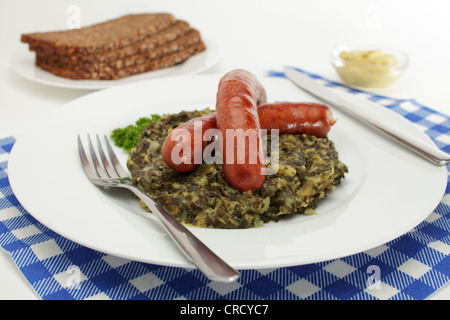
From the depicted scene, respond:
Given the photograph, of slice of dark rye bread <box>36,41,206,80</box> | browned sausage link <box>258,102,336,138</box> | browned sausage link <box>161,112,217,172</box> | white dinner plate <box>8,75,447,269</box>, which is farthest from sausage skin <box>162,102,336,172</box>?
slice of dark rye bread <box>36,41,206,80</box>

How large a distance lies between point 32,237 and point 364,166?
6.57 feet

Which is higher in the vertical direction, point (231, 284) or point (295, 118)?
point (295, 118)

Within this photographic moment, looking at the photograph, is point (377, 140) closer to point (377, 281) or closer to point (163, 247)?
point (377, 281)

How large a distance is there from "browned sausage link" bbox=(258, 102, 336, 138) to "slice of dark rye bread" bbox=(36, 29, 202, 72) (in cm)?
247

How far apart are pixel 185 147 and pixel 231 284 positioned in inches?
29.4

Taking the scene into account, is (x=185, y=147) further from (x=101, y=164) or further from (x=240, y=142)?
(x=101, y=164)

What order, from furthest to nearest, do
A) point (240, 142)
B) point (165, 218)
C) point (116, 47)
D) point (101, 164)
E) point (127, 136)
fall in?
point (116, 47), point (127, 136), point (101, 164), point (240, 142), point (165, 218)

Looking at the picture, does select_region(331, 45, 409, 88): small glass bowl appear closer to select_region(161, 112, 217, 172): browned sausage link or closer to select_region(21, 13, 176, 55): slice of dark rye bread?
select_region(21, 13, 176, 55): slice of dark rye bread

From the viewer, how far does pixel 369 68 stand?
4852 millimetres

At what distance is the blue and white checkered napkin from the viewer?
7.25 ft

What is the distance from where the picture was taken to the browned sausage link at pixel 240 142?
2.40 m

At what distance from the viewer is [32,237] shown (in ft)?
8.27

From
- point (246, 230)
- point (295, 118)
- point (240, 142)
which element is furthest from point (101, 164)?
point (295, 118)

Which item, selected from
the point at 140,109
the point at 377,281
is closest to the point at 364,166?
the point at 377,281
